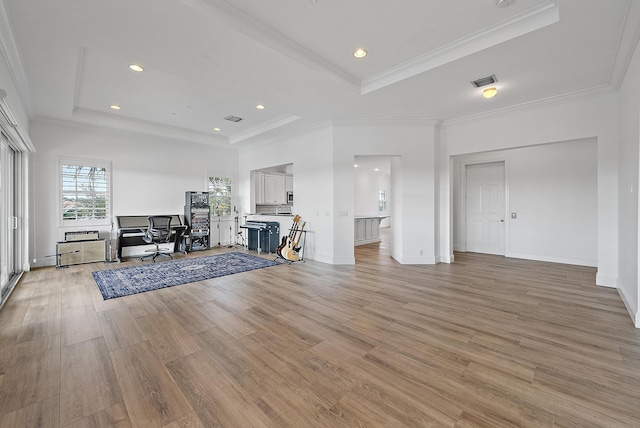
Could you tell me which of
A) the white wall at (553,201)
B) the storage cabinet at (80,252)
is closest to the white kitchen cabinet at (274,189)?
the storage cabinet at (80,252)

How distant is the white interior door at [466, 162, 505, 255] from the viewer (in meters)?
6.52

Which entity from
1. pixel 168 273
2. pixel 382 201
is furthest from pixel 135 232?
pixel 382 201

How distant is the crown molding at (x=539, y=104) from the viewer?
13.4 feet

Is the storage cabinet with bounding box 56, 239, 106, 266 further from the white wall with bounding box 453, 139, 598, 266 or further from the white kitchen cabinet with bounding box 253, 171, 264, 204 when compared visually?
the white wall with bounding box 453, 139, 598, 266

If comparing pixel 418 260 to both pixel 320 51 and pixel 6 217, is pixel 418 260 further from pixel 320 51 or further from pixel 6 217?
pixel 6 217

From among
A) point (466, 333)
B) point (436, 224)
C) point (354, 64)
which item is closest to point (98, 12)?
point (354, 64)

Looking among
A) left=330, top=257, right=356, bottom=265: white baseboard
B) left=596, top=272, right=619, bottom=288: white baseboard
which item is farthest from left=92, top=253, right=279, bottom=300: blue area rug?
left=596, top=272, right=619, bottom=288: white baseboard

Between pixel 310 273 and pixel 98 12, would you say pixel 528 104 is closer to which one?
pixel 310 273

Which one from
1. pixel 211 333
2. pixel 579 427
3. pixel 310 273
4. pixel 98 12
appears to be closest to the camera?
pixel 579 427

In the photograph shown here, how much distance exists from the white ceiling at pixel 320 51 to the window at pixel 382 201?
8110 mm

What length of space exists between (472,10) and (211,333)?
4042mm

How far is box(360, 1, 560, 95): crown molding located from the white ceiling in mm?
11

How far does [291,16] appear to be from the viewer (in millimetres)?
2773

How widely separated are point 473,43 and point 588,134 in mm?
2736
